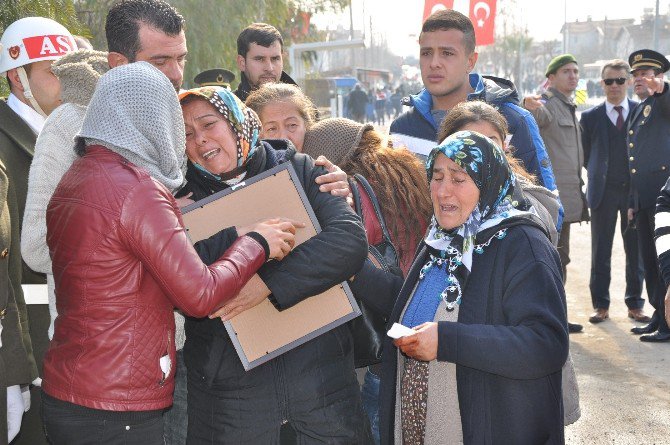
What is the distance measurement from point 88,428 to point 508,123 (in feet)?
9.34

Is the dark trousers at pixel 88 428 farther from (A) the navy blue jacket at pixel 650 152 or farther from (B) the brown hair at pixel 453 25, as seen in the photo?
(A) the navy blue jacket at pixel 650 152

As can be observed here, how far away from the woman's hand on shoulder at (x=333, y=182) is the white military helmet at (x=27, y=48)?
194 cm

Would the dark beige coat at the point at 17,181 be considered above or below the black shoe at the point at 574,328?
above

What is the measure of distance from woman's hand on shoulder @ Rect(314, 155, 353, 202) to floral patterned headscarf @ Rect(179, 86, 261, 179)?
0.27 m

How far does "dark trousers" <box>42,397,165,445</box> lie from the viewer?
8.38ft

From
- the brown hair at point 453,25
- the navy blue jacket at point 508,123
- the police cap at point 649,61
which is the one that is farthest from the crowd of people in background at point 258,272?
the police cap at point 649,61

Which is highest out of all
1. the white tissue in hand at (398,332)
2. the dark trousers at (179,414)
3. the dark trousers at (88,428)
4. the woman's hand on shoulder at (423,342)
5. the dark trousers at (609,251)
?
the white tissue in hand at (398,332)

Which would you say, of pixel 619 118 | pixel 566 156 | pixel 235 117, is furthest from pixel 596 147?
pixel 235 117

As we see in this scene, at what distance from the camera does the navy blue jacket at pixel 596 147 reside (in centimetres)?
804

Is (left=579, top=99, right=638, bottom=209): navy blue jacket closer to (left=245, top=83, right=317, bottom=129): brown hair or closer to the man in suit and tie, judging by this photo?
the man in suit and tie

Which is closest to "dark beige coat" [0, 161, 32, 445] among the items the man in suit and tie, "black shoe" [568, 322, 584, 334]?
"black shoe" [568, 322, 584, 334]

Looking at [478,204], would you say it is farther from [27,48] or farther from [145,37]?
[27,48]

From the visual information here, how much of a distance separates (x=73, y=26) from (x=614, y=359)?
4870 millimetres

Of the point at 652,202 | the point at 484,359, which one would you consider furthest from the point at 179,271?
the point at 652,202
